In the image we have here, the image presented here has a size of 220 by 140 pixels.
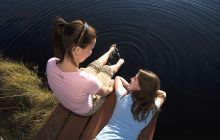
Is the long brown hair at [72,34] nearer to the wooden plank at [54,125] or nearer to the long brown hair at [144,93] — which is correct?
the long brown hair at [144,93]

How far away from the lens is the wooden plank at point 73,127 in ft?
16.3

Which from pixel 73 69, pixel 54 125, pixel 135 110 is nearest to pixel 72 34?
pixel 73 69

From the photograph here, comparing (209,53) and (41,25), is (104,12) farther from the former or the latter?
(209,53)

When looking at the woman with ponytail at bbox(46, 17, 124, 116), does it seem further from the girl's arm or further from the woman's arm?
the girl's arm

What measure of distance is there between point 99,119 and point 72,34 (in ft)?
5.21

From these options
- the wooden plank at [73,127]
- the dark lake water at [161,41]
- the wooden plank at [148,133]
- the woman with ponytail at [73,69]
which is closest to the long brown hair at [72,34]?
the woman with ponytail at [73,69]

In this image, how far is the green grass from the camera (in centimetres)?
590

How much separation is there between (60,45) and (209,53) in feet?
14.0

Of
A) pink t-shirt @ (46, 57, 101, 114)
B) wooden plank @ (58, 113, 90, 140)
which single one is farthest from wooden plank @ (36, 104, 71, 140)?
pink t-shirt @ (46, 57, 101, 114)

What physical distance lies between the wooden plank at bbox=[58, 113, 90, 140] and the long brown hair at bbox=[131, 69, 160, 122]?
93 centimetres

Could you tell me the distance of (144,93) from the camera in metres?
4.60

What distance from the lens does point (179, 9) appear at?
8.92m

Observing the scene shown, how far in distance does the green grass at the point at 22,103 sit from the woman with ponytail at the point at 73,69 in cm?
118

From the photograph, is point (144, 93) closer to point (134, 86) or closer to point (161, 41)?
point (134, 86)
